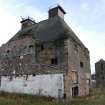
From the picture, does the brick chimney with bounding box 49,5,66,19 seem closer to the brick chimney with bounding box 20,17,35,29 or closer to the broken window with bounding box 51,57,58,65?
the brick chimney with bounding box 20,17,35,29

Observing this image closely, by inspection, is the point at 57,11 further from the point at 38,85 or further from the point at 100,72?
the point at 100,72

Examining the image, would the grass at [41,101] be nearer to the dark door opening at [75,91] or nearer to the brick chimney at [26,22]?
the dark door opening at [75,91]

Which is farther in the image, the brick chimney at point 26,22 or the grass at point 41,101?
the brick chimney at point 26,22

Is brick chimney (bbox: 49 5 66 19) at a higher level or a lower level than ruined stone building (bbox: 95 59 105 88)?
higher

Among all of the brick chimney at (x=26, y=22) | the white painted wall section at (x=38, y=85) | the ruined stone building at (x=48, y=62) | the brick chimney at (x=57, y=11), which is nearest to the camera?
the white painted wall section at (x=38, y=85)

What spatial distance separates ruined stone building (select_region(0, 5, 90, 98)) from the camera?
2084 centimetres

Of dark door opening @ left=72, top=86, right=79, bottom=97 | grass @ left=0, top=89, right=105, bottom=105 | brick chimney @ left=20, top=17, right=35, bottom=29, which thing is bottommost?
grass @ left=0, top=89, right=105, bottom=105

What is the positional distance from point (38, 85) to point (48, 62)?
10.7 ft

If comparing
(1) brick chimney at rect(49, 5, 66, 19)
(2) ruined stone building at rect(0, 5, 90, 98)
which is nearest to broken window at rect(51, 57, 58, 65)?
(2) ruined stone building at rect(0, 5, 90, 98)

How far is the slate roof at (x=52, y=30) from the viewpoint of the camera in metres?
23.5

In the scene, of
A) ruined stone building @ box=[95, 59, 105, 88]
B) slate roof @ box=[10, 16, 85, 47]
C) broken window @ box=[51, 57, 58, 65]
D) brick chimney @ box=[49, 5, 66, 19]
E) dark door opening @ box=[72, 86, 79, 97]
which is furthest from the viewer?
ruined stone building @ box=[95, 59, 105, 88]

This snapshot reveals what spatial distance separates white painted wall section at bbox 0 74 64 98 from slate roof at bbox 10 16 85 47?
18.2 ft

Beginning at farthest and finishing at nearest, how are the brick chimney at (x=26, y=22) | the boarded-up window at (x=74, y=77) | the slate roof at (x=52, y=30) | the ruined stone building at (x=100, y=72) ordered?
1. the ruined stone building at (x=100, y=72)
2. the brick chimney at (x=26, y=22)
3. the slate roof at (x=52, y=30)
4. the boarded-up window at (x=74, y=77)

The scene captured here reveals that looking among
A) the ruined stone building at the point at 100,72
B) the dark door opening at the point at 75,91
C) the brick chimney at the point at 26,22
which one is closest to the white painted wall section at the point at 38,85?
the dark door opening at the point at 75,91
